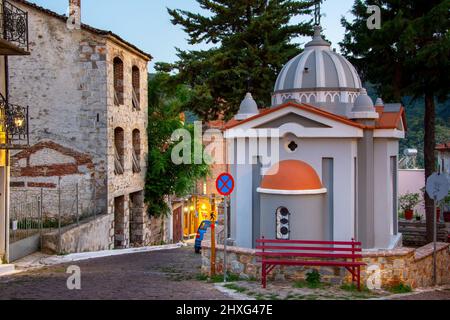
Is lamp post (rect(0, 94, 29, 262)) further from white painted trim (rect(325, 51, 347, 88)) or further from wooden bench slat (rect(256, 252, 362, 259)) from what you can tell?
white painted trim (rect(325, 51, 347, 88))

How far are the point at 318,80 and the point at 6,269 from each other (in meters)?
10.0

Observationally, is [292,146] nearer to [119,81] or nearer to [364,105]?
[364,105]

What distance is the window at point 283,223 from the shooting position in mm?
13180

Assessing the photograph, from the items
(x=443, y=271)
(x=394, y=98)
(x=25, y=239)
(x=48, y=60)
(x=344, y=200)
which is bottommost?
(x=443, y=271)

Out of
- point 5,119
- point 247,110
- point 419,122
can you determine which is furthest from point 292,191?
point 419,122

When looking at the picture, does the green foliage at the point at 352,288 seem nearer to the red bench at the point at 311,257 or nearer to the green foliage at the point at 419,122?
the red bench at the point at 311,257

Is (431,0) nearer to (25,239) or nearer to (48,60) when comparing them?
(48,60)

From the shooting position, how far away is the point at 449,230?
23.5 metres

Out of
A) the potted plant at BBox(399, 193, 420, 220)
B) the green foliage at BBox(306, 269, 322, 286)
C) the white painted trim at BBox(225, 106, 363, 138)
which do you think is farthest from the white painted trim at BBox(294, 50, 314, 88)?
Answer: the potted plant at BBox(399, 193, 420, 220)

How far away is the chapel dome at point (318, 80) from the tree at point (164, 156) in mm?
9832

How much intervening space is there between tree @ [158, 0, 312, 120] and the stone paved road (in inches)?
488

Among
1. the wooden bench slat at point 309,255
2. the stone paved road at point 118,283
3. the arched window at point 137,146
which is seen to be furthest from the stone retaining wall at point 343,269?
the arched window at point 137,146

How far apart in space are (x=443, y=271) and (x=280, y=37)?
1465 centimetres

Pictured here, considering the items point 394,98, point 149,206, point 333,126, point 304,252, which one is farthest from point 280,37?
point 304,252
